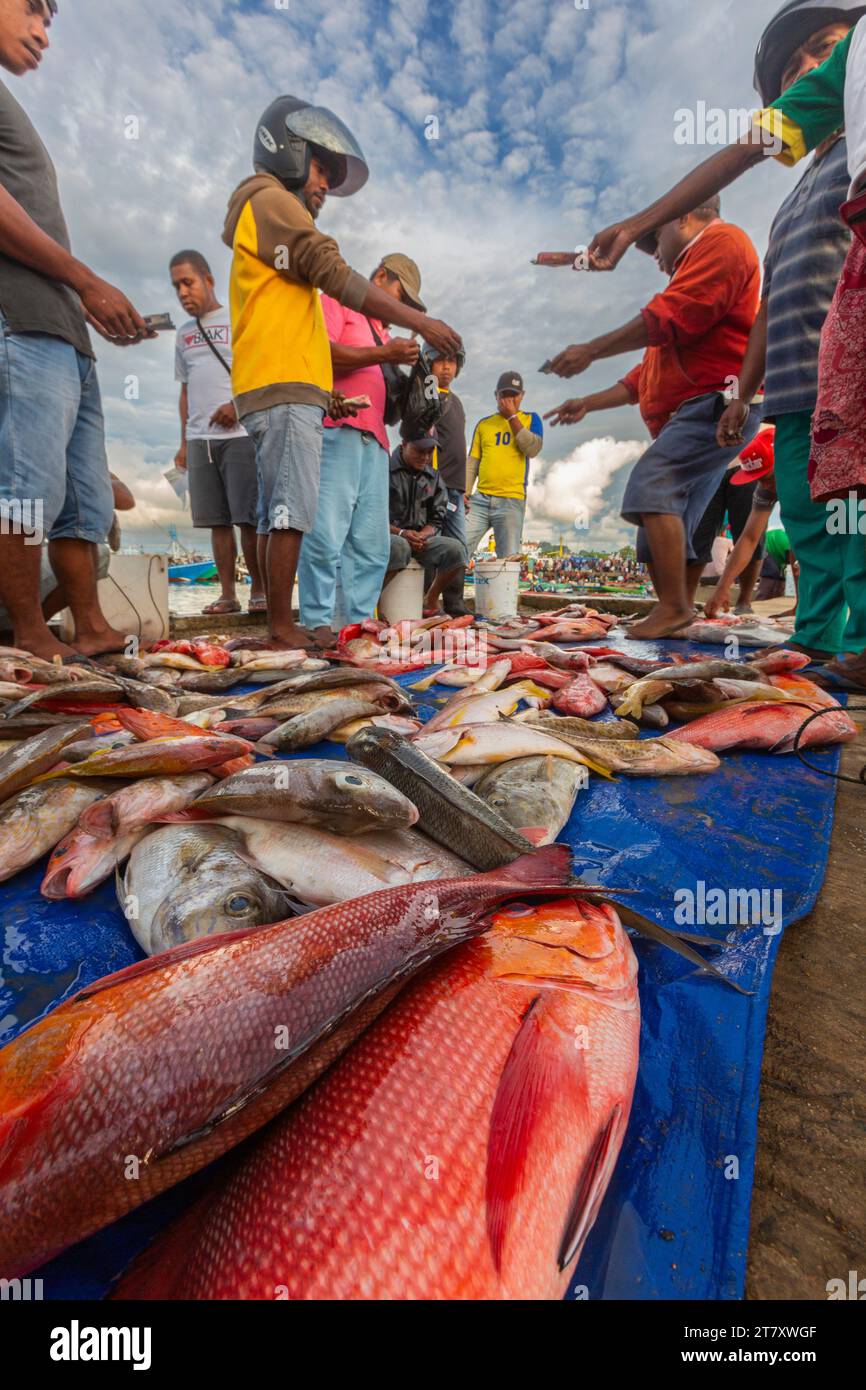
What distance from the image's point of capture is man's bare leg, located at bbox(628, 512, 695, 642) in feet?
18.0

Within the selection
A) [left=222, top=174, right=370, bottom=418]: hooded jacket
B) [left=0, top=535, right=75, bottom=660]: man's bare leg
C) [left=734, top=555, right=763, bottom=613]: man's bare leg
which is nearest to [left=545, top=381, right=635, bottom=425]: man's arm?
[left=222, top=174, right=370, bottom=418]: hooded jacket

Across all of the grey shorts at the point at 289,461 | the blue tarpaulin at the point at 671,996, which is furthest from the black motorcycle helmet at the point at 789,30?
the blue tarpaulin at the point at 671,996

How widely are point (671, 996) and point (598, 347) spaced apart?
5.93 m

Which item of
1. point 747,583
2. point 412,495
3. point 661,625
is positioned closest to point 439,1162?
point 661,625

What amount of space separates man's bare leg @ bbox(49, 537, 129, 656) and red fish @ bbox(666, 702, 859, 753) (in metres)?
4.29

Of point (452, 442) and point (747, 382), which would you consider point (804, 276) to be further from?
point (452, 442)

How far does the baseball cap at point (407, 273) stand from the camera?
6293mm

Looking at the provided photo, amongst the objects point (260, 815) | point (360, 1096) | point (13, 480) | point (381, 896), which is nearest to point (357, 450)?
point (13, 480)

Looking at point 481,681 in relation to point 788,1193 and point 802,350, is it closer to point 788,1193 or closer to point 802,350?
point 788,1193

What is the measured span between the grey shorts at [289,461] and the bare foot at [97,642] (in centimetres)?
164

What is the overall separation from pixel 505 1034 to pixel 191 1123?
0.44 m

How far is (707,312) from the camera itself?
Answer: 16.6 feet

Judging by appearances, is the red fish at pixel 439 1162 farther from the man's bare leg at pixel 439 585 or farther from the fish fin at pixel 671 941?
the man's bare leg at pixel 439 585

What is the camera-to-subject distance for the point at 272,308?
425cm
